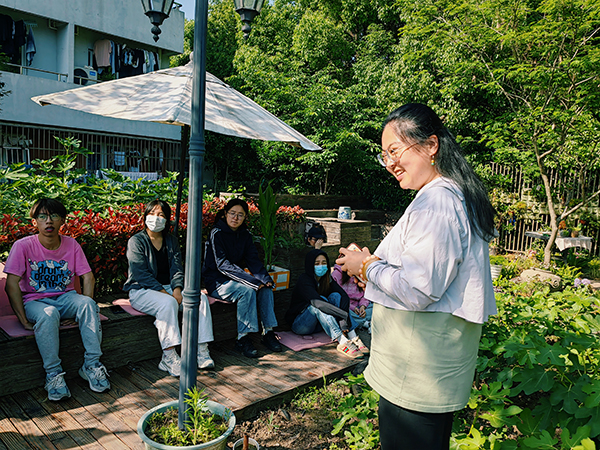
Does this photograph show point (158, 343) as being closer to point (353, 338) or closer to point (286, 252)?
point (353, 338)

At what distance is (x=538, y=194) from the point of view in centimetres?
1001

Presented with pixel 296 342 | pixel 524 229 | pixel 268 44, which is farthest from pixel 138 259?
pixel 268 44

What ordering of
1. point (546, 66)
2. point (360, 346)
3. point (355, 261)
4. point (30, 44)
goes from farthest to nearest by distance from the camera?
point (30, 44) → point (546, 66) → point (360, 346) → point (355, 261)

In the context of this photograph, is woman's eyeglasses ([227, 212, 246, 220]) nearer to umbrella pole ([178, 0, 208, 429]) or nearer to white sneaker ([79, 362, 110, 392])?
white sneaker ([79, 362, 110, 392])

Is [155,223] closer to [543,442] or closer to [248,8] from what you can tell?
[248,8]

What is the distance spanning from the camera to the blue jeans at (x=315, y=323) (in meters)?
4.43

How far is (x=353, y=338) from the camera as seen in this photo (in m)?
4.38

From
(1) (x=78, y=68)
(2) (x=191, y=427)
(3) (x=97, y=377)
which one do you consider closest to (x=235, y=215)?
(3) (x=97, y=377)

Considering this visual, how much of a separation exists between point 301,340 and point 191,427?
2211mm

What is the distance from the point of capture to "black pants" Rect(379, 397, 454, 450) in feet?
4.85

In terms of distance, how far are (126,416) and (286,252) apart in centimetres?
364

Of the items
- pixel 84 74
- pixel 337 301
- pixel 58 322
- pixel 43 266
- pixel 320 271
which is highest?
pixel 84 74

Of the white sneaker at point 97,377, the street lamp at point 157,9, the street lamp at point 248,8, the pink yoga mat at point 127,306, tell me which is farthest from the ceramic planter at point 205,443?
the street lamp at point 157,9

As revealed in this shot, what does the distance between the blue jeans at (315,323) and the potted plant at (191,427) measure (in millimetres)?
2071
